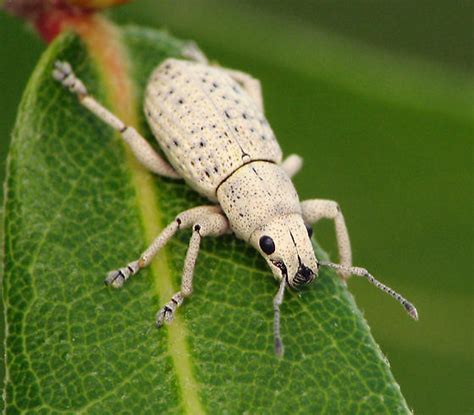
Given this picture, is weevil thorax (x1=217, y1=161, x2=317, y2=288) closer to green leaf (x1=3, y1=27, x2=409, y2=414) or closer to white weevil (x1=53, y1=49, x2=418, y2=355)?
white weevil (x1=53, y1=49, x2=418, y2=355)

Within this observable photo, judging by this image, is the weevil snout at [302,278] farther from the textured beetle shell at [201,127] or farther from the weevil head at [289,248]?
the textured beetle shell at [201,127]

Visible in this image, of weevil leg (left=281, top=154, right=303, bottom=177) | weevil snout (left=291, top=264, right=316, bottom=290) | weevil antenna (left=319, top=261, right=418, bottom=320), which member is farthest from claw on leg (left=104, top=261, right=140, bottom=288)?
weevil leg (left=281, top=154, right=303, bottom=177)

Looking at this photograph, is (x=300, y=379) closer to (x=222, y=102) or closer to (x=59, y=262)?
(x=59, y=262)

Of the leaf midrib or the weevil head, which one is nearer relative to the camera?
the leaf midrib

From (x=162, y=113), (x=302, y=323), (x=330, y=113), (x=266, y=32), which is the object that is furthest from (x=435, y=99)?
(x=302, y=323)

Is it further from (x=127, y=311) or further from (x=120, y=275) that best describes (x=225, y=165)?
(x=127, y=311)

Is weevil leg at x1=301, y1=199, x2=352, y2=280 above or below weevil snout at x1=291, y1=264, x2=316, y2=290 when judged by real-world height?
below

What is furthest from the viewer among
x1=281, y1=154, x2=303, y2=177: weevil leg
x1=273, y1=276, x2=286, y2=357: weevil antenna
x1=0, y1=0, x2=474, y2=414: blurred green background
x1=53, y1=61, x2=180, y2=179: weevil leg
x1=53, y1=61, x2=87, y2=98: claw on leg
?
x1=0, y1=0, x2=474, y2=414: blurred green background

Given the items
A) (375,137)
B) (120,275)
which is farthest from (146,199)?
(375,137)

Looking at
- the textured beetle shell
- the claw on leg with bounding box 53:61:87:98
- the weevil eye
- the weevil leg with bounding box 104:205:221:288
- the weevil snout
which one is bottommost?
the weevil snout

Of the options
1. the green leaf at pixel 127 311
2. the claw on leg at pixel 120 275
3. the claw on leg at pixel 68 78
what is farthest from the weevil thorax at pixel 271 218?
the claw on leg at pixel 68 78
